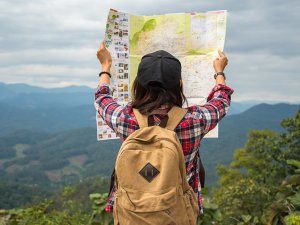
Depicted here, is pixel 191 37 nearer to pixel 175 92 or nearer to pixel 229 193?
pixel 175 92

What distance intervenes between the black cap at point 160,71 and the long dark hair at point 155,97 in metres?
0.04

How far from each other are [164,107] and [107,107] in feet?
1.12

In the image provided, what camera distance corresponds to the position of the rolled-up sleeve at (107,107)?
7.35 ft

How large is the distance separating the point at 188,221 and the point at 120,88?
1099 mm

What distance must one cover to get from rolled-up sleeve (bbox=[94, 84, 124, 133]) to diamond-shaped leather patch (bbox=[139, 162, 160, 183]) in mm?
356

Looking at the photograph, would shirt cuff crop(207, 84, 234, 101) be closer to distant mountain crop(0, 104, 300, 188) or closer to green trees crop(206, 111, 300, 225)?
green trees crop(206, 111, 300, 225)

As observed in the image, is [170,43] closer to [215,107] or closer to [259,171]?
[215,107]

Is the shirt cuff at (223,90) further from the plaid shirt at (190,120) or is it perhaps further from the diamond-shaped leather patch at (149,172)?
the diamond-shaped leather patch at (149,172)

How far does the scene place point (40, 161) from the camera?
164 meters

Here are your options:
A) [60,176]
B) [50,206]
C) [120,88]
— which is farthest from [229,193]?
[60,176]

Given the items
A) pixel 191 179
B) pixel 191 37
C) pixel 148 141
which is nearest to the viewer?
pixel 148 141

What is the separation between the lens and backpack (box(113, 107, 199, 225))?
6.31ft

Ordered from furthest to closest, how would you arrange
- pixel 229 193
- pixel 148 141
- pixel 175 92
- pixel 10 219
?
pixel 229 193 → pixel 10 219 → pixel 175 92 → pixel 148 141

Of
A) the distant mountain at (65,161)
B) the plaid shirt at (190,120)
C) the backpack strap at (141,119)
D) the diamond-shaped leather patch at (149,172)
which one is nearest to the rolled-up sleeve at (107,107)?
the plaid shirt at (190,120)
